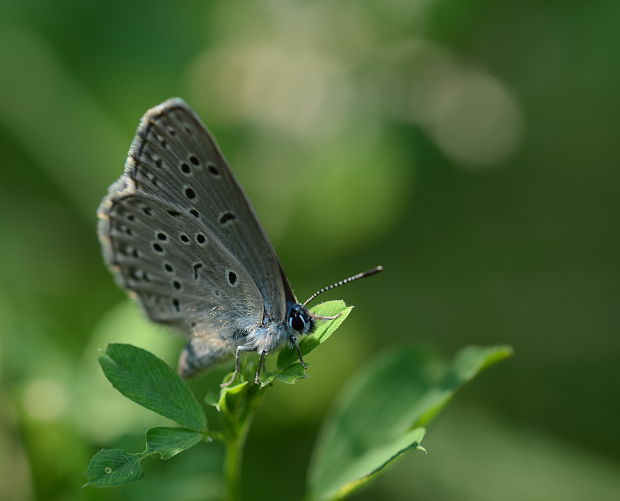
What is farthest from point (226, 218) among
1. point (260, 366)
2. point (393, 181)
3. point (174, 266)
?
point (393, 181)

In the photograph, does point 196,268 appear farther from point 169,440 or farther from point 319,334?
point 169,440

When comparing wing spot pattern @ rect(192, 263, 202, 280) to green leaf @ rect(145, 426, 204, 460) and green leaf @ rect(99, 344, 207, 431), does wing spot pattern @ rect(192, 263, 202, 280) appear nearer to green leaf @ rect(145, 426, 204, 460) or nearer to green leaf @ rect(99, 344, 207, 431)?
green leaf @ rect(99, 344, 207, 431)

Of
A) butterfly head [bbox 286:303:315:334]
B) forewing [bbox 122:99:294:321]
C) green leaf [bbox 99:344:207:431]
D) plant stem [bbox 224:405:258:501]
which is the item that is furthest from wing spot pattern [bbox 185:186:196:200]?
plant stem [bbox 224:405:258:501]

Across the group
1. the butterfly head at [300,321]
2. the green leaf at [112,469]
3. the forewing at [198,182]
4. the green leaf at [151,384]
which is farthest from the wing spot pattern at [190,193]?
the green leaf at [112,469]

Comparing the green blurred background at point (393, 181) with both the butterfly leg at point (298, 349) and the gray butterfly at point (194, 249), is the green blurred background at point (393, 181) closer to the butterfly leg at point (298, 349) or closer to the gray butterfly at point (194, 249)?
the gray butterfly at point (194, 249)

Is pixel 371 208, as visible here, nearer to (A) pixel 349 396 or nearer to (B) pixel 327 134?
(B) pixel 327 134
